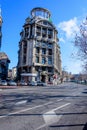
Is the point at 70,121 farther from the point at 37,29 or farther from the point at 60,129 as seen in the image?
the point at 37,29

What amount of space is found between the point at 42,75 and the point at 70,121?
261 feet

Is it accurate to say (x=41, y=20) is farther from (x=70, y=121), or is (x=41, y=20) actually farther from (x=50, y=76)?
(x=70, y=121)

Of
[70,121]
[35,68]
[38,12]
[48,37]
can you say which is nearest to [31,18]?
[38,12]

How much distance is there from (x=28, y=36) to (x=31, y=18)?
7.20 m

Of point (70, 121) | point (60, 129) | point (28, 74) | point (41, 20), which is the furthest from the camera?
point (41, 20)

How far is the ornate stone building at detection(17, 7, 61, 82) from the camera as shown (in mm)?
87919

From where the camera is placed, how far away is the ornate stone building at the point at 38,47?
3461 inches

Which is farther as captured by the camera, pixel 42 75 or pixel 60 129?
pixel 42 75

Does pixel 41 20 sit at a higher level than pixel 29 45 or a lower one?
higher

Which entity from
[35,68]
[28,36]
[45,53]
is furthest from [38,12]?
[35,68]

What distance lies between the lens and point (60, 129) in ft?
27.4

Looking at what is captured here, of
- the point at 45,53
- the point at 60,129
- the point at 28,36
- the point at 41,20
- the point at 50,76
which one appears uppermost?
the point at 41,20

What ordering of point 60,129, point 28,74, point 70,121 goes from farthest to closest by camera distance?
point 28,74 → point 70,121 → point 60,129

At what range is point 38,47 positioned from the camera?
300 feet
